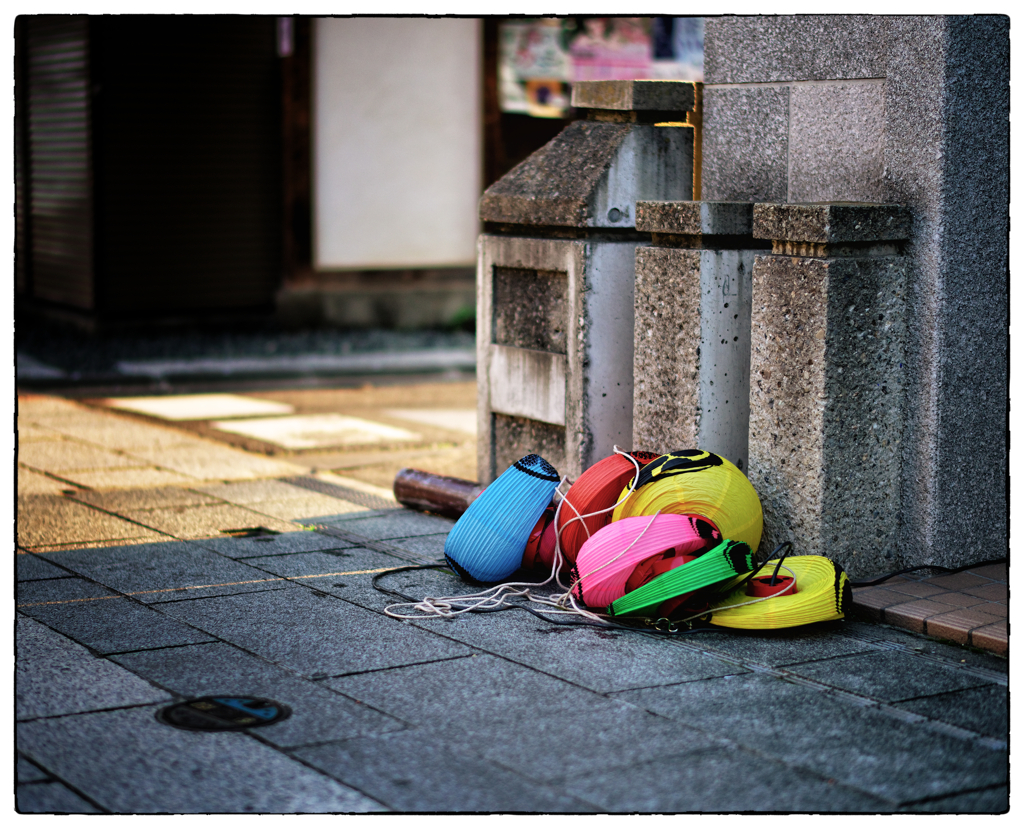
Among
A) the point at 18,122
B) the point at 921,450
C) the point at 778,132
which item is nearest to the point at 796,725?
the point at 921,450

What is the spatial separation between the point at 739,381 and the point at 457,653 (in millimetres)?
2073

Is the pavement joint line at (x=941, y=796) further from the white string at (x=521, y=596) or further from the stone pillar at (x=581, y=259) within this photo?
the stone pillar at (x=581, y=259)

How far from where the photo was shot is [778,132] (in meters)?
6.47

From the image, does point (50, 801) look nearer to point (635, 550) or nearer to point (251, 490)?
point (635, 550)

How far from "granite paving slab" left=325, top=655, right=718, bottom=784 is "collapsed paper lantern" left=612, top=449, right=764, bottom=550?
115cm

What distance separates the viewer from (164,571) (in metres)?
6.30

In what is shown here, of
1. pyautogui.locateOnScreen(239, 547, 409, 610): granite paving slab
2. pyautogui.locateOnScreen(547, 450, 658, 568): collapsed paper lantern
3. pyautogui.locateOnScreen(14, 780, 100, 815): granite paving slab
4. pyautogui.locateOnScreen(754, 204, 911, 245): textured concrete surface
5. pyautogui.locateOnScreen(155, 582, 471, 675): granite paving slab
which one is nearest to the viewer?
A: pyautogui.locateOnScreen(14, 780, 100, 815): granite paving slab

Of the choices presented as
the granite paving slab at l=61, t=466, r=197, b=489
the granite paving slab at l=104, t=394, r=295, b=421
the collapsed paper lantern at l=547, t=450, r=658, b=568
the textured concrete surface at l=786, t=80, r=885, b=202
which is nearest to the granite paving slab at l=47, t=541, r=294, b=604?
the collapsed paper lantern at l=547, t=450, r=658, b=568

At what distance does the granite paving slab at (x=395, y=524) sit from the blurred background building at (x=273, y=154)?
328 inches

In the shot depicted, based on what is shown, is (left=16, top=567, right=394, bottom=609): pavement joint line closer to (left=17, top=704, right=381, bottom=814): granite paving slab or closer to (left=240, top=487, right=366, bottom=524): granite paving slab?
(left=240, top=487, right=366, bottom=524): granite paving slab

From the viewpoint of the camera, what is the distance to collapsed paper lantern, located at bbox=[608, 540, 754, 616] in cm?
525

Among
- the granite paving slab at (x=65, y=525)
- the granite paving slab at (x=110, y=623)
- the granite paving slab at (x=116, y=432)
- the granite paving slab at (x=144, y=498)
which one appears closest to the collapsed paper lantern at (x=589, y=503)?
the granite paving slab at (x=110, y=623)

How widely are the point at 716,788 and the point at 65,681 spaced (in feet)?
7.68

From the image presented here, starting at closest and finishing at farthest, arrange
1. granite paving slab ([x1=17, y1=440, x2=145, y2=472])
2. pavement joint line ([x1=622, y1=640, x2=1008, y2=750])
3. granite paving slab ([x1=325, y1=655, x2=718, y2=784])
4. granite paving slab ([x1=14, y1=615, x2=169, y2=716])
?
1. granite paving slab ([x1=325, y1=655, x2=718, y2=784])
2. pavement joint line ([x1=622, y1=640, x2=1008, y2=750])
3. granite paving slab ([x1=14, y1=615, x2=169, y2=716])
4. granite paving slab ([x1=17, y1=440, x2=145, y2=472])
